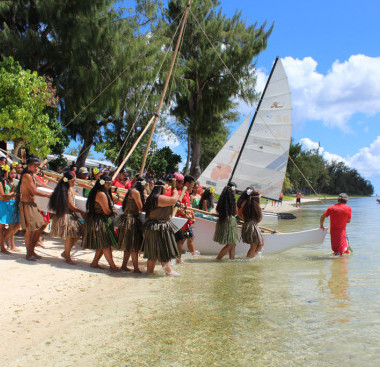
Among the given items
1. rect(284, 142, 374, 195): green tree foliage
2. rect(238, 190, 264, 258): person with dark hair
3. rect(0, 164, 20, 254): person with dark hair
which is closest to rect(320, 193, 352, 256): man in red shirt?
rect(238, 190, 264, 258): person with dark hair

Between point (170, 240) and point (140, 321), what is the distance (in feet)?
6.49

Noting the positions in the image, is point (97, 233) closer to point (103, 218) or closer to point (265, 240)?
point (103, 218)

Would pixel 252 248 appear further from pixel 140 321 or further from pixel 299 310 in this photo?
pixel 140 321

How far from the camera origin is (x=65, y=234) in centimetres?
688

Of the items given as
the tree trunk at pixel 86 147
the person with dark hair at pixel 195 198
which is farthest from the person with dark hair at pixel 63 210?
the tree trunk at pixel 86 147

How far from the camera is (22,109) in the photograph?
17.3m

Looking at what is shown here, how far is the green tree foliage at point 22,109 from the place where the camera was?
17.4m

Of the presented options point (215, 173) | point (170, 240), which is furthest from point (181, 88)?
point (170, 240)

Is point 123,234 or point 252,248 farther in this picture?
point 252,248

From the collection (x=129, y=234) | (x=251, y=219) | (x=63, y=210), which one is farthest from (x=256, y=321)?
(x=251, y=219)

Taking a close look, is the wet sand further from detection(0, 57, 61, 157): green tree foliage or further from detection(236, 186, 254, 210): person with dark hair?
detection(0, 57, 61, 157): green tree foliage

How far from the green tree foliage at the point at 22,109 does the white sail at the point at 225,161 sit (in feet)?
28.4

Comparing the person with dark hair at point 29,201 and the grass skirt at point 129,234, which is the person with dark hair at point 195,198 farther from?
the person with dark hair at point 29,201

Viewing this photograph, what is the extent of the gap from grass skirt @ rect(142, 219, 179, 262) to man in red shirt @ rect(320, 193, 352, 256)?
156 inches
